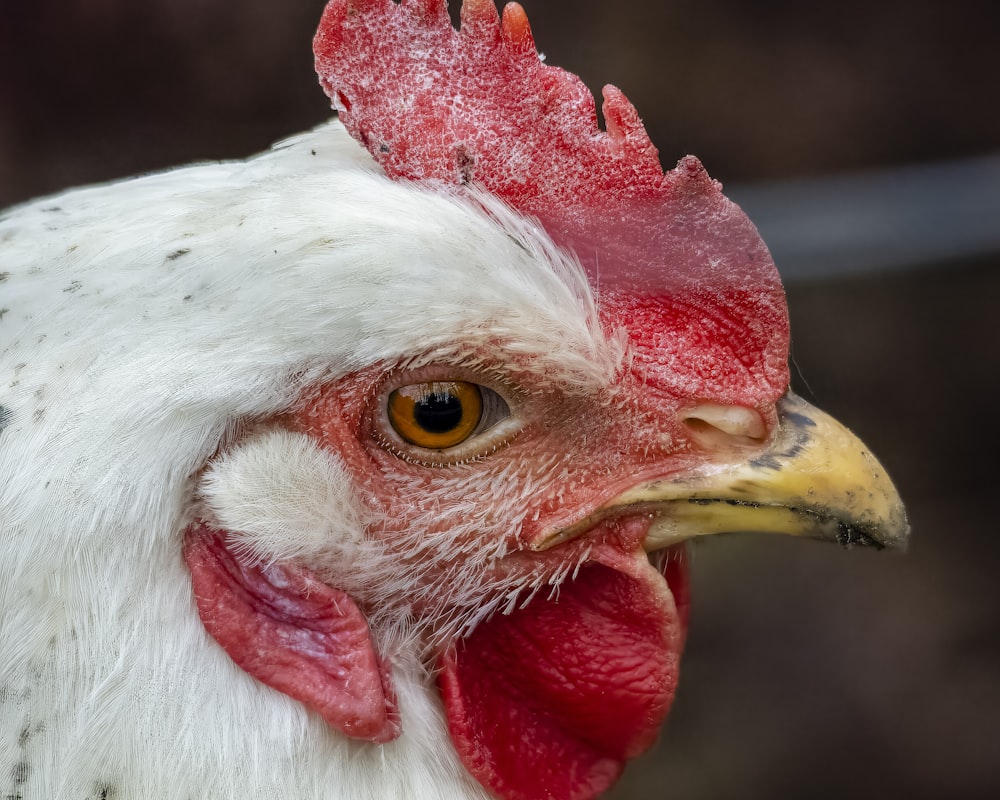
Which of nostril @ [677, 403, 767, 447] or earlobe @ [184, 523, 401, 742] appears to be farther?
nostril @ [677, 403, 767, 447]

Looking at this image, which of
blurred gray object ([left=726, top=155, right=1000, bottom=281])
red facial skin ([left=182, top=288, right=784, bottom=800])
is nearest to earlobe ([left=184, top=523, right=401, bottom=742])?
red facial skin ([left=182, top=288, right=784, bottom=800])

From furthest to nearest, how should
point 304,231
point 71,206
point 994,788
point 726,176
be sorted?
1. point 726,176
2. point 994,788
3. point 71,206
4. point 304,231

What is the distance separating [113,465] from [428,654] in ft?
1.99

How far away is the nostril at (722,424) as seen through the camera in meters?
1.55

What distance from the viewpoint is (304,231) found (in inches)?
53.3

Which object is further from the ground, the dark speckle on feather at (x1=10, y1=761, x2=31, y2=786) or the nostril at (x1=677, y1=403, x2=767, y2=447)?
the nostril at (x1=677, y1=403, x2=767, y2=447)

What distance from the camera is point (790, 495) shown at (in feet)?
4.98

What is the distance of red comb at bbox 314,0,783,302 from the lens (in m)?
1.50

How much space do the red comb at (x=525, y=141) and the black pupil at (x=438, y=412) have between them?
0.28 meters

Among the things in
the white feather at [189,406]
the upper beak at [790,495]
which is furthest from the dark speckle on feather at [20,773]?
the upper beak at [790,495]

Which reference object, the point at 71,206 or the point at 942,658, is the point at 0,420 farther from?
the point at 942,658

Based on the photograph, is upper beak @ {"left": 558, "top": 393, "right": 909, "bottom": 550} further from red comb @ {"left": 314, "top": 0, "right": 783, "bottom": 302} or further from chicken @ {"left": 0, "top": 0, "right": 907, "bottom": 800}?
red comb @ {"left": 314, "top": 0, "right": 783, "bottom": 302}

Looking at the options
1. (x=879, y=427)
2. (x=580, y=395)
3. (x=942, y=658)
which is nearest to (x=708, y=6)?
(x=879, y=427)

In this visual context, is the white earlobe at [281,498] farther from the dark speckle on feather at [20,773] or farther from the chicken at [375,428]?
the dark speckle on feather at [20,773]
